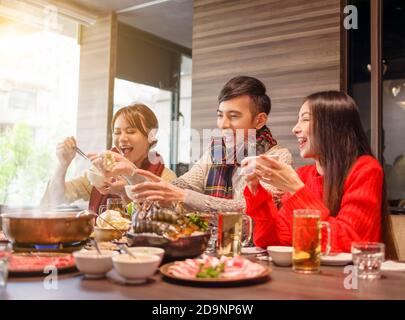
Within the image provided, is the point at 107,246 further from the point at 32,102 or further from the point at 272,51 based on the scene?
the point at 32,102

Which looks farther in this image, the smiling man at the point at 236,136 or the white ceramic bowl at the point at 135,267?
the smiling man at the point at 236,136

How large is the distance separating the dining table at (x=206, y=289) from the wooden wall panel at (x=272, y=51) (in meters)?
2.27

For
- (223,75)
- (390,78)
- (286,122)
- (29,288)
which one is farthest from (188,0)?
(29,288)

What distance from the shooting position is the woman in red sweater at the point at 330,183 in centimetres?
140

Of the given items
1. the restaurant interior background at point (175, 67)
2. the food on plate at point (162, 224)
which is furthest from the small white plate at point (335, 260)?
the restaurant interior background at point (175, 67)

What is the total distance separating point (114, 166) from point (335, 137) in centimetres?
94

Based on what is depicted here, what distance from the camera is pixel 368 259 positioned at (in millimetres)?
1065

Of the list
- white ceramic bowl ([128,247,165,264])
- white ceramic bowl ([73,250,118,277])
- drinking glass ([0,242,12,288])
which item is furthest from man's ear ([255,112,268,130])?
drinking glass ([0,242,12,288])

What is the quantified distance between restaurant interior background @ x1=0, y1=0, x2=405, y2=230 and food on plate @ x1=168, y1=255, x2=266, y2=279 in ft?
7.47

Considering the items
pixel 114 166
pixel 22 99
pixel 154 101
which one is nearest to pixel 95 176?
pixel 114 166

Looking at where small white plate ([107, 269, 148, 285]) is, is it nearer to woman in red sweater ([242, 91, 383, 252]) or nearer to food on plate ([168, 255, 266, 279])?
food on plate ([168, 255, 266, 279])

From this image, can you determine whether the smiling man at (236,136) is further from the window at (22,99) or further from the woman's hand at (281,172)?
the window at (22,99)

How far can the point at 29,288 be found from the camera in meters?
0.90

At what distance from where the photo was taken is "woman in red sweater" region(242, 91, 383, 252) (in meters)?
1.40
